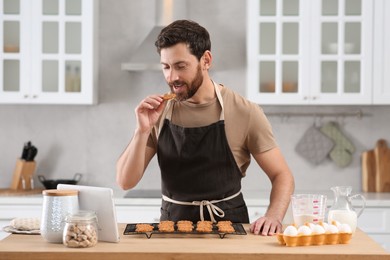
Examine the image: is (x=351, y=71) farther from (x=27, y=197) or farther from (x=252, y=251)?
(x=252, y=251)

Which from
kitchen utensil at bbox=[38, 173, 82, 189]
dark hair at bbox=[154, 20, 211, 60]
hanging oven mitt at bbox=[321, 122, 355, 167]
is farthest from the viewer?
hanging oven mitt at bbox=[321, 122, 355, 167]

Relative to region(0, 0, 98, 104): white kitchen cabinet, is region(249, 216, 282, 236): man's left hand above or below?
below

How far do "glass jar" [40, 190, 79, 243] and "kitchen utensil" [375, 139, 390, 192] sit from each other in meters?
3.24

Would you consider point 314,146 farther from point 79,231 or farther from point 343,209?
point 79,231

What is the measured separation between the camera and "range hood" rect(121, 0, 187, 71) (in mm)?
5102

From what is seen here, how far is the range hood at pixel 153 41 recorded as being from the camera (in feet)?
16.7

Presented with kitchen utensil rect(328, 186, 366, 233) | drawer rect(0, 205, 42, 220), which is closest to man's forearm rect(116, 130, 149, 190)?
kitchen utensil rect(328, 186, 366, 233)

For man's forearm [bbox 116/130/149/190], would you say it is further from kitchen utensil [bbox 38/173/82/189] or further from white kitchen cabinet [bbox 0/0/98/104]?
kitchen utensil [bbox 38/173/82/189]

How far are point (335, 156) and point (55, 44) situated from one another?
2.24 meters

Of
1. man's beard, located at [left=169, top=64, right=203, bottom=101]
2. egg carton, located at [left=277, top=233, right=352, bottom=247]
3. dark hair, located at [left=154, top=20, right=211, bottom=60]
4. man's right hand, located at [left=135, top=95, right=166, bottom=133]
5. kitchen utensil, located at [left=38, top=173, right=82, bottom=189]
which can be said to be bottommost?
kitchen utensil, located at [left=38, top=173, right=82, bottom=189]

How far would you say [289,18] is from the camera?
5.07m

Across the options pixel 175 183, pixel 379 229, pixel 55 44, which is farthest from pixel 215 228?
pixel 55 44

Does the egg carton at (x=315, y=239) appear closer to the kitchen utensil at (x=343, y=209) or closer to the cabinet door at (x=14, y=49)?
the kitchen utensil at (x=343, y=209)

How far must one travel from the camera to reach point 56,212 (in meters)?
2.62
